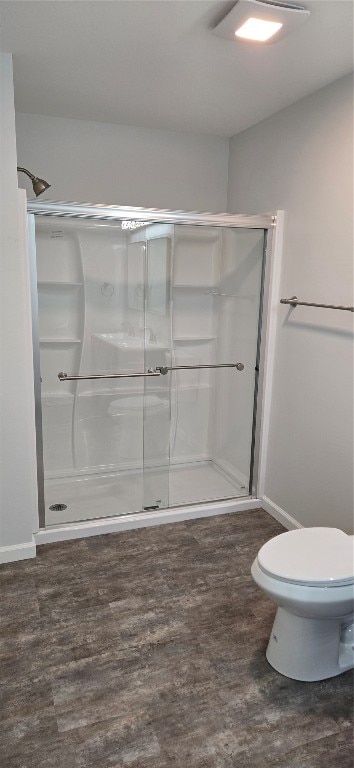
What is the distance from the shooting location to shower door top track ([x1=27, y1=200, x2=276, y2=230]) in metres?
2.43

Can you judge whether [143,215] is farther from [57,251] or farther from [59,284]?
[59,284]

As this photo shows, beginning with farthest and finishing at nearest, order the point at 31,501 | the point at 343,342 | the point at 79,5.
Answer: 1. the point at 31,501
2. the point at 343,342
3. the point at 79,5

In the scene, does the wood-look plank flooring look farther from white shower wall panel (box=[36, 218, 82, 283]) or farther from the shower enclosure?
white shower wall panel (box=[36, 218, 82, 283])

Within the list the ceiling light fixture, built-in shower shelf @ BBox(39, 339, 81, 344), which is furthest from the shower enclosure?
the ceiling light fixture

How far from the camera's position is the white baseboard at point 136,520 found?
275cm

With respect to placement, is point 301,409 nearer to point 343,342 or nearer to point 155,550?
point 343,342

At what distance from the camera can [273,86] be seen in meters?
2.38

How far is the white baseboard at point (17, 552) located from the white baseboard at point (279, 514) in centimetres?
137

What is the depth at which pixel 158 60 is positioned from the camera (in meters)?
2.10

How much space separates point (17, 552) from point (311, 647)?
4.85ft

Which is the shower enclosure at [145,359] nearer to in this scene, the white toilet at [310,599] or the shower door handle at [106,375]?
the shower door handle at [106,375]

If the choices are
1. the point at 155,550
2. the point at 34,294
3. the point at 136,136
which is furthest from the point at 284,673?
the point at 136,136

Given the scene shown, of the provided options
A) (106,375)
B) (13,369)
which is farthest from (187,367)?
(13,369)

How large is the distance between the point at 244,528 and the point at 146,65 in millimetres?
2346
